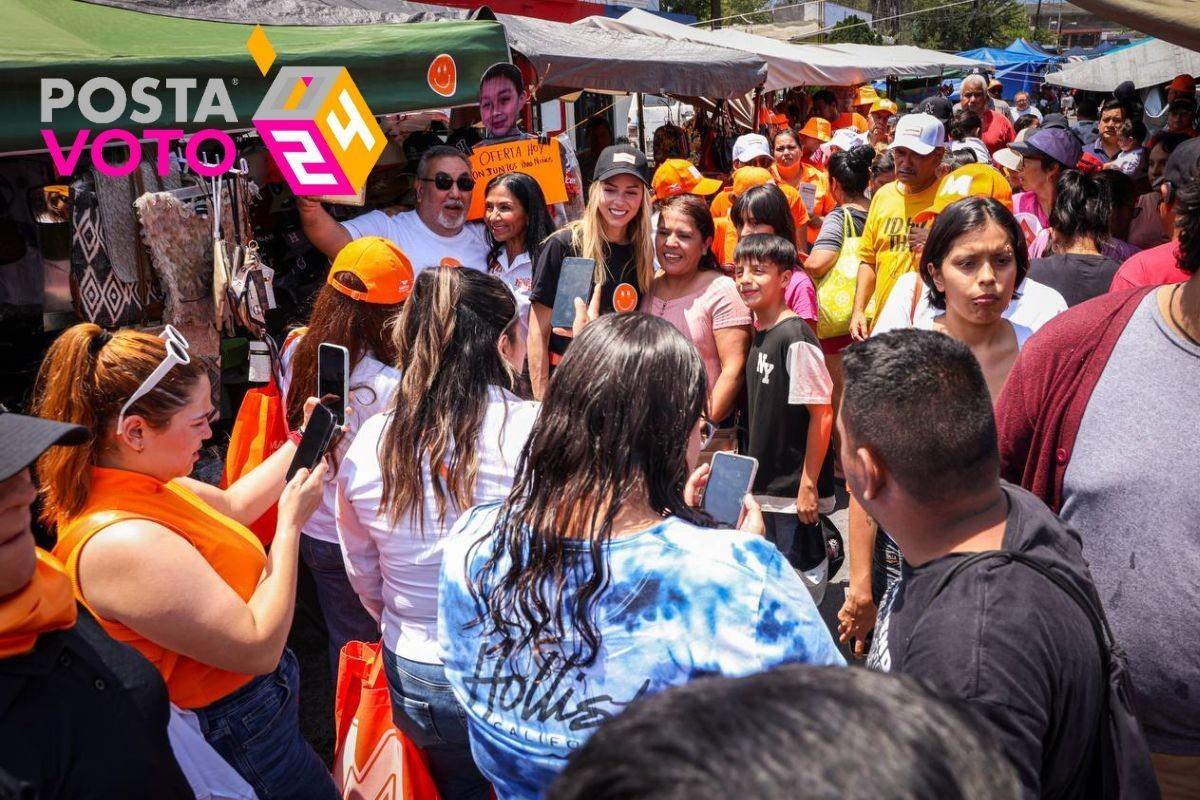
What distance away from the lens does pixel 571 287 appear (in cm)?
363

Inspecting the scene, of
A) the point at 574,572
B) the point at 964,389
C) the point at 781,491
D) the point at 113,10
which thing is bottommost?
the point at 781,491

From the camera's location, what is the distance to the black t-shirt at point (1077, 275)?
372 cm

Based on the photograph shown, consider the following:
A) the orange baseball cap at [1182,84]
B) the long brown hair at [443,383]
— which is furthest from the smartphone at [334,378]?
the orange baseball cap at [1182,84]

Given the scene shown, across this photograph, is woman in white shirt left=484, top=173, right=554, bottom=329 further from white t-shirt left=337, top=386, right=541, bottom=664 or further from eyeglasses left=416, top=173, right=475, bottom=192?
white t-shirt left=337, top=386, right=541, bottom=664

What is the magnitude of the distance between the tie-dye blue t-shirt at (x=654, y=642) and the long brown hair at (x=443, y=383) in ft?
2.19

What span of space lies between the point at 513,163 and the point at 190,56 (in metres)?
1.67

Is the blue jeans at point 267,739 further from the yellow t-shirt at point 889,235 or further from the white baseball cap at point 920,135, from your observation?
the white baseball cap at point 920,135

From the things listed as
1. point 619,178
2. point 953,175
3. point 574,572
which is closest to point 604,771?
point 574,572

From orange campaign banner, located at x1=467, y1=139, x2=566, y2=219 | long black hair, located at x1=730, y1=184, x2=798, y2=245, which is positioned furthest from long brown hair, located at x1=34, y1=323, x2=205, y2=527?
long black hair, located at x1=730, y1=184, x2=798, y2=245

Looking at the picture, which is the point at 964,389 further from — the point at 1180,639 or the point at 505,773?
the point at 505,773

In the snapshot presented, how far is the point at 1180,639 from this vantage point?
1.71 metres

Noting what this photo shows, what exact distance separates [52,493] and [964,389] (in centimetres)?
182

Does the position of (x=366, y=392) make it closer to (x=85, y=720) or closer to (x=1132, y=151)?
(x=85, y=720)

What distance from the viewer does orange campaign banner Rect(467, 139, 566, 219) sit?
449 centimetres
